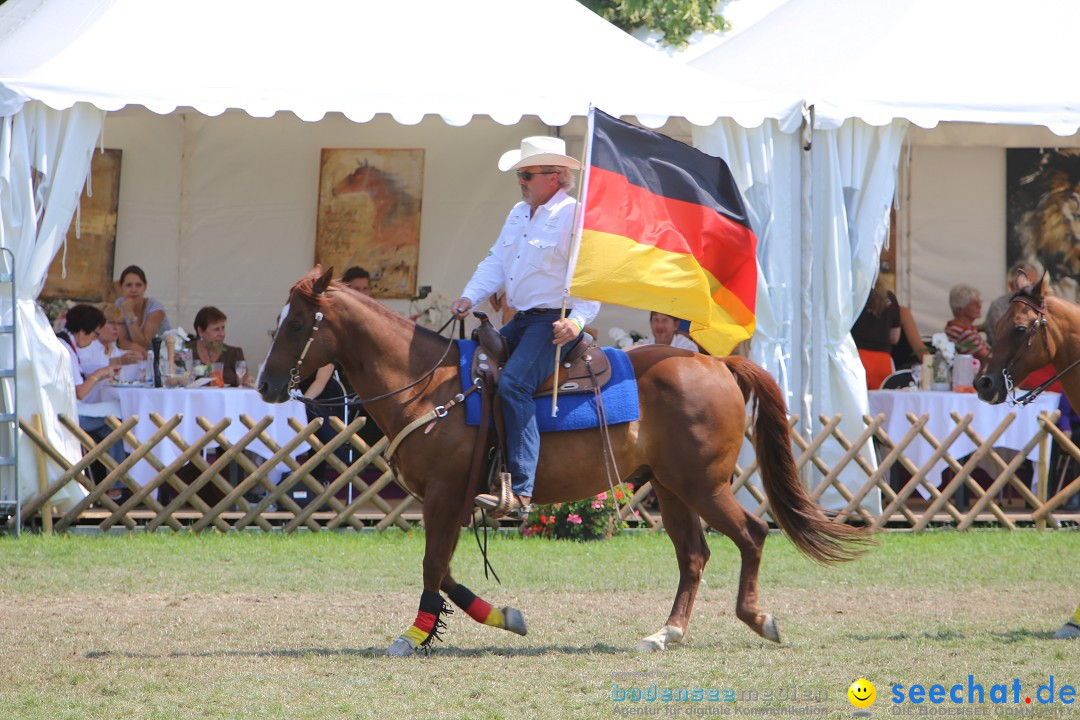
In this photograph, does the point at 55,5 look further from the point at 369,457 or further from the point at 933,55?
the point at 933,55

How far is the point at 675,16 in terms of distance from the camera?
62.0ft

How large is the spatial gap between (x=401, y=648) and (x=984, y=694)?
2.40 metres

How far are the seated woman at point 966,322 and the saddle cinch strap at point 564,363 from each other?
17.7 feet

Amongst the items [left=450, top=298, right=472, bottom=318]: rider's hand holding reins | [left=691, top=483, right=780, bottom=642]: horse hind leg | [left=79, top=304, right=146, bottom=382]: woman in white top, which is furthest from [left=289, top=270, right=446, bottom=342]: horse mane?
[left=79, top=304, right=146, bottom=382]: woman in white top

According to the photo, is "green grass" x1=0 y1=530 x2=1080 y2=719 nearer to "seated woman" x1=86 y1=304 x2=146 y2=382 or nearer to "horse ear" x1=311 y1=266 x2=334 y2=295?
"seated woman" x1=86 y1=304 x2=146 y2=382

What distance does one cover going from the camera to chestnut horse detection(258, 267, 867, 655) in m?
6.08

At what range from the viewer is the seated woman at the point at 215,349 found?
10477 millimetres

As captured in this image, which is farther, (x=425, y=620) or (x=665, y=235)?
(x=665, y=235)

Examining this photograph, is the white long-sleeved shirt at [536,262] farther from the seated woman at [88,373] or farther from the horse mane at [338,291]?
the seated woman at [88,373]

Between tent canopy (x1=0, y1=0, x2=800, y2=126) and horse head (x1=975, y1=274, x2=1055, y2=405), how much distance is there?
3.39 meters

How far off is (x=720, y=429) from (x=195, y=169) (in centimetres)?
771

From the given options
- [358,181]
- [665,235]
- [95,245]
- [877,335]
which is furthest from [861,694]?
[95,245]

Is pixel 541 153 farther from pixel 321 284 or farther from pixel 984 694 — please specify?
pixel 984 694

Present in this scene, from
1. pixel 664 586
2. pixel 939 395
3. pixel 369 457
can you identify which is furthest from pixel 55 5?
pixel 939 395
